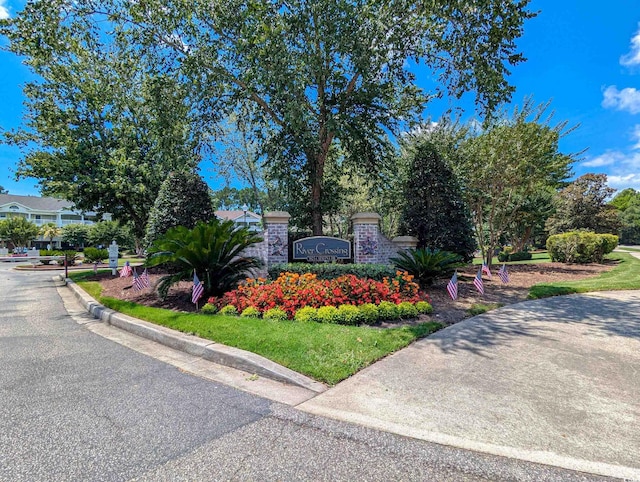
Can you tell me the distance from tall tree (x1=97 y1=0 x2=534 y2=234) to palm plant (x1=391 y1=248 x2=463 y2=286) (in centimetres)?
418

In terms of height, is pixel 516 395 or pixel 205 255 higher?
pixel 205 255

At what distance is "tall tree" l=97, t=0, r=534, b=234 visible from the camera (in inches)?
372

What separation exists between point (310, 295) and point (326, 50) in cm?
748

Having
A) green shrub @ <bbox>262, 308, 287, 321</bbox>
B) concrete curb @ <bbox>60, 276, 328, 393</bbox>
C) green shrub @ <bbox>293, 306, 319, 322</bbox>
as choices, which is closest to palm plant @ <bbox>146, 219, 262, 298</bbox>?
concrete curb @ <bbox>60, 276, 328, 393</bbox>

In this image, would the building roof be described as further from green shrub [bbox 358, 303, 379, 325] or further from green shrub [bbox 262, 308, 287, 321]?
green shrub [bbox 358, 303, 379, 325]

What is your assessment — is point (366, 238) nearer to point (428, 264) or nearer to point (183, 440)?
point (428, 264)

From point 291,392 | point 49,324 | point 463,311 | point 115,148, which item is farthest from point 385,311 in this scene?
point 115,148

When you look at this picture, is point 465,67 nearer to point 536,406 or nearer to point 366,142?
point 366,142

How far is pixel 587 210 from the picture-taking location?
84.2 ft

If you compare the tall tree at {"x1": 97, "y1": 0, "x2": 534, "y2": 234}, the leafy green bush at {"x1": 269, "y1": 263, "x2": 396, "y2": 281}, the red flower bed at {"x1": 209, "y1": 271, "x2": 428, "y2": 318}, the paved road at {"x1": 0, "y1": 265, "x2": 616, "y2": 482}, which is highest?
the tall tree at {"x1": 97, "y1": 0, "x2": 534, "y2": 234}

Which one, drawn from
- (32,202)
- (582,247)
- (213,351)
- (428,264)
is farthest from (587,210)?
(32,202)

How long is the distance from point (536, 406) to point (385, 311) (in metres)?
3.15

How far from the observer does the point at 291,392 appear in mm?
3715

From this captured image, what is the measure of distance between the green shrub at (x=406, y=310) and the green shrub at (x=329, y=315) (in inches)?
46.7
